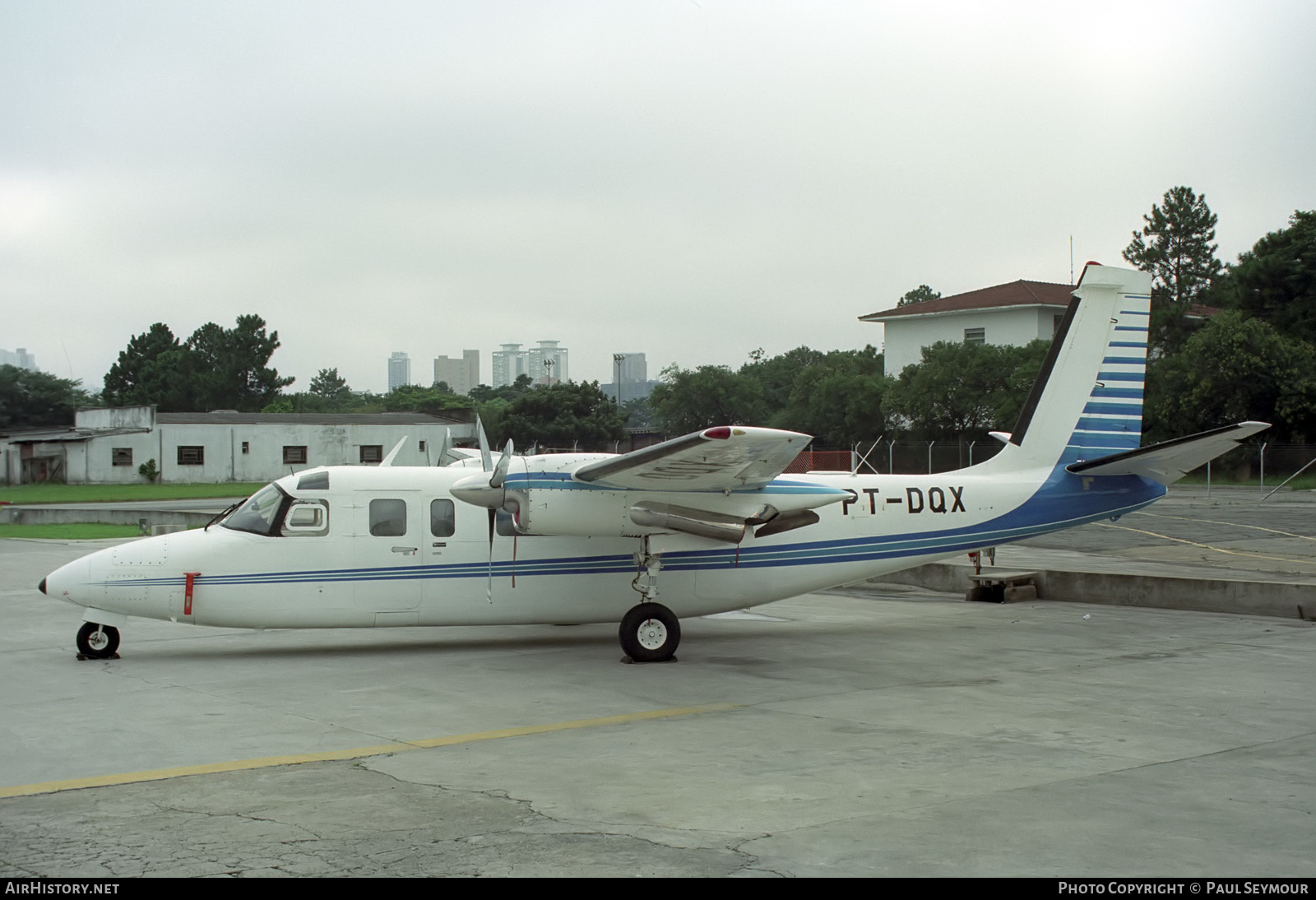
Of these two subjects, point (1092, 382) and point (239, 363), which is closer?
point (1092, 382)

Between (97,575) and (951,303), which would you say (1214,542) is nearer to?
(97,575)

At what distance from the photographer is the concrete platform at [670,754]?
557 cm

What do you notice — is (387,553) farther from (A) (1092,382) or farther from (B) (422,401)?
(B) (422,401)

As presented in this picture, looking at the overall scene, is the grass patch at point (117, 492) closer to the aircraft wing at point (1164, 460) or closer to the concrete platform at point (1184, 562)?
the concrete platform at point (1184, 562)

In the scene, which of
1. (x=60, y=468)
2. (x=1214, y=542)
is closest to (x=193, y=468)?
(x=60, y=468)

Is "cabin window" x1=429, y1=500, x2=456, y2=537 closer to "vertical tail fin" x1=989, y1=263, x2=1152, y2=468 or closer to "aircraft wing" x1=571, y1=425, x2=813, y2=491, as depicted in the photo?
"aircraft wing" x1=571, y1=425, x2=813, y2=491

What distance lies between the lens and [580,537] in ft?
41.8

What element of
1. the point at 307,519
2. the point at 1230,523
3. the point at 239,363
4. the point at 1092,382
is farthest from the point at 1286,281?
the point at 239,363

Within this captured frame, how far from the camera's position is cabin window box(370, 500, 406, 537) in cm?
1246

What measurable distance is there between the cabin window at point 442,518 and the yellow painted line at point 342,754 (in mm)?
4081

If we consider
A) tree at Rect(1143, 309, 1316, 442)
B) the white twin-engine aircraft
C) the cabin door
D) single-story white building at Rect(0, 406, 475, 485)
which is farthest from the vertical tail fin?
single-story white building at Rect(0, 406, 475, 485)

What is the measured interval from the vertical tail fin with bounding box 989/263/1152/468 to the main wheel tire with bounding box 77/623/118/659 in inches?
425

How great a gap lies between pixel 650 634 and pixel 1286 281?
4883cm

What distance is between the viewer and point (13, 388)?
263 ft
